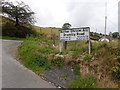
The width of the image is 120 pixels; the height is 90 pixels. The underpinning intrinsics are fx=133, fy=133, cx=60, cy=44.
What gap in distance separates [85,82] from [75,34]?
3289 millimetres

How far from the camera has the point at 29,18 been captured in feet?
80.3

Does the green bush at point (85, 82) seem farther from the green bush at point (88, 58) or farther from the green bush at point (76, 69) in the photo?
the green bush at point (88, 58)

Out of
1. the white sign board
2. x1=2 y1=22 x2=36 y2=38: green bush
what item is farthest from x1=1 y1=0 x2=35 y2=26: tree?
the white sign board

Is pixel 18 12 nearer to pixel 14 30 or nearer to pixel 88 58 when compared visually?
pixel 14 30

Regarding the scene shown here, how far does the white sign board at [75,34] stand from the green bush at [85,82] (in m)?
2.73

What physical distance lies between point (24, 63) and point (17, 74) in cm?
139

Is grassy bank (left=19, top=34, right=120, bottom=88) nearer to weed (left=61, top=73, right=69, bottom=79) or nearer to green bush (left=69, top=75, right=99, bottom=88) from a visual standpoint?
green bush (left=69, top=75, right=99, bottom=88)

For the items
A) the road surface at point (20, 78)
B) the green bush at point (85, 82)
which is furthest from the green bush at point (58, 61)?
the green bush at point (85, 82)

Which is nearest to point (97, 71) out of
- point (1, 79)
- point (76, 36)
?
point (76, 36)

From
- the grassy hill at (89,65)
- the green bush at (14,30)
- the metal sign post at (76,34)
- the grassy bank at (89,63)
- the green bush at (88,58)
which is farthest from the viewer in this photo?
the green bush at (14,30)

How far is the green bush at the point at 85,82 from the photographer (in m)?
4.42

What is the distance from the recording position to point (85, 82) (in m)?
4.55

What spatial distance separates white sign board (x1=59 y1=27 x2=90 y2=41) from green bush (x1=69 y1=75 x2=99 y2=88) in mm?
2732

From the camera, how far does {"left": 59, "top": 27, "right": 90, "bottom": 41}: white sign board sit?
23.0 ft
